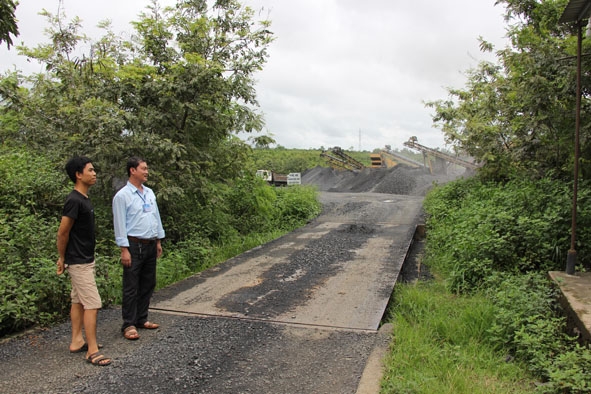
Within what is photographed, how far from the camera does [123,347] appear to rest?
12.8 feet

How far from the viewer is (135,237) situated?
4.09 metres

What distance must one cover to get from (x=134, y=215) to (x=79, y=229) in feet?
1.78

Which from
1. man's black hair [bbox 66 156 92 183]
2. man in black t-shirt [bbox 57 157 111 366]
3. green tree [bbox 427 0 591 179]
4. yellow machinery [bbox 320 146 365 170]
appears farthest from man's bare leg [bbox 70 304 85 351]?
yellow machinery [bbox 320 146 365 170]

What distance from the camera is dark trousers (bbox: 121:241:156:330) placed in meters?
4.11

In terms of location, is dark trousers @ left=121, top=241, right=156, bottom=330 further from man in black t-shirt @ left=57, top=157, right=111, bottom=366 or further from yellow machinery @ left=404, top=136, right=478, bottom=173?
yellow machinery @ left=404, top=136, right=478, bottom=173

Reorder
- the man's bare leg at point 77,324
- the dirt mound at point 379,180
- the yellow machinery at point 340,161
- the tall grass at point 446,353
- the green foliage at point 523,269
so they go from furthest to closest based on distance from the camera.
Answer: the yellow machinery at point 340,161, the dirt mound at point 379,180, the man's bare leg at point 77,324, the green foliage at point 523,269, the tall grass at point 446,353

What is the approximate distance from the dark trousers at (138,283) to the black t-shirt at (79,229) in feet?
1.54

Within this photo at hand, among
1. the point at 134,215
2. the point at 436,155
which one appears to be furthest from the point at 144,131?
the point at 436,155

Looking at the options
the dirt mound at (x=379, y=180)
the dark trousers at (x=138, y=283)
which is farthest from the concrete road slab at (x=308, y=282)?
the dirt mound at (x=379, y=180)

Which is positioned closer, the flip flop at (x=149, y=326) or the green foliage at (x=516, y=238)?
the flip flop at (x=149, y=326)

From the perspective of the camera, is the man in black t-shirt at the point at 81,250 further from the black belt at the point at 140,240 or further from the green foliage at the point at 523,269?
the green foliage at the point at 523,269

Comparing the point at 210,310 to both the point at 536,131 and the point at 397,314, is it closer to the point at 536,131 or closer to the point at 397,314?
the point at 397,314

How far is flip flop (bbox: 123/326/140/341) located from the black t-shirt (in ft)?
2.61

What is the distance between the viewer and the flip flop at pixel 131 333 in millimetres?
4031
